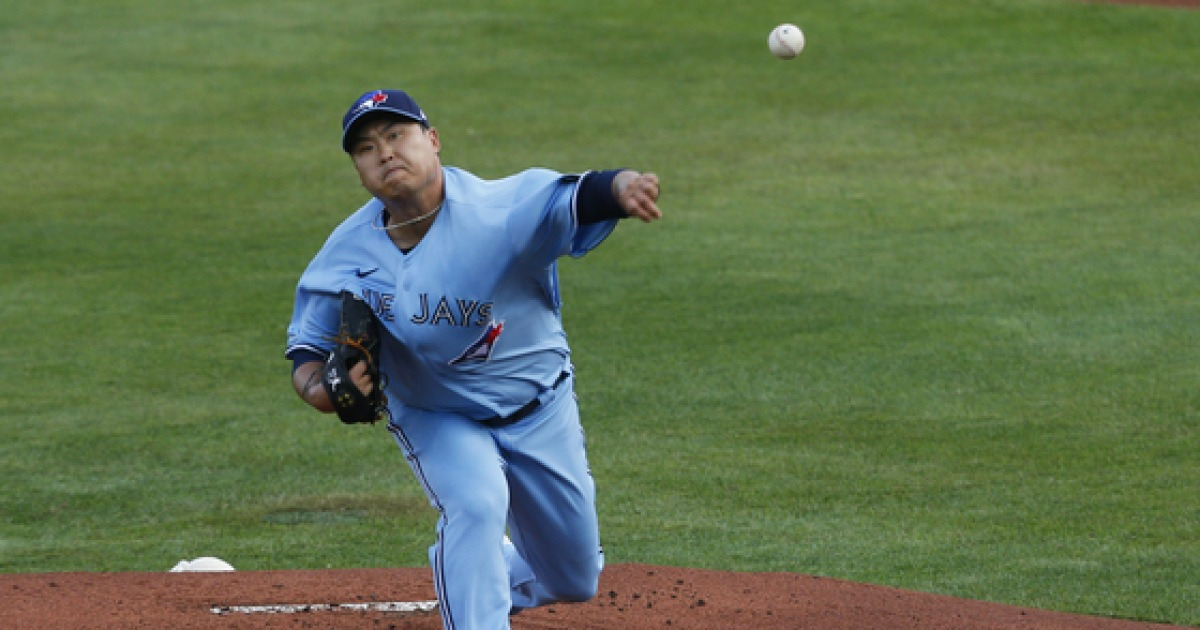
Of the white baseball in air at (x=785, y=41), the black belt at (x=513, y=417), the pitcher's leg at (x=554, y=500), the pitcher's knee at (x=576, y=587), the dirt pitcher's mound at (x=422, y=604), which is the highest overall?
the white baseball in air at (x=785, y=41)

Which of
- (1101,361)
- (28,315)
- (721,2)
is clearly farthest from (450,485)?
(721,2)

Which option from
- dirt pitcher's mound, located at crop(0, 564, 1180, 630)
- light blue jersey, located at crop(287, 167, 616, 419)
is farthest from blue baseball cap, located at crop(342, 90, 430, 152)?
dirt pitcher's mound, located at crop(0, 564, 1180, 630)

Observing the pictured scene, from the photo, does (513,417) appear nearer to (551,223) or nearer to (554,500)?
(554,500)

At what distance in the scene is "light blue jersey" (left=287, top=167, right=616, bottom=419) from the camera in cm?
478

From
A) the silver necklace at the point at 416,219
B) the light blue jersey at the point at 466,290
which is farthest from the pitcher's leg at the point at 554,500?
the silver necklace at the point at 416,219

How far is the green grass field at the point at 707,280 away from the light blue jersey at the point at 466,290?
2412 millimetres

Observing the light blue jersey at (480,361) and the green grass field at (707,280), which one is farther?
the green grass field at (707,280)

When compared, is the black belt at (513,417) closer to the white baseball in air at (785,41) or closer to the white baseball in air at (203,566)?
the white baseball in air at (203,566)

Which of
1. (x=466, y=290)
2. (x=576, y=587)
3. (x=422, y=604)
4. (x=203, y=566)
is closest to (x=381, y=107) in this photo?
(x=466, y=290)

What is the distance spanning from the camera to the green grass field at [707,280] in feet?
25.3

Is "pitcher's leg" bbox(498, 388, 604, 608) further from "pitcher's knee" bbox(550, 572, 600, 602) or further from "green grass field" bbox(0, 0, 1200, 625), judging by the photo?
"green grass field" bbox(0, 0, 1200, 625)

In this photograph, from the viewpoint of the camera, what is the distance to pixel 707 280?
39.8ft

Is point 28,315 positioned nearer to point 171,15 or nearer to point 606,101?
point 606,101

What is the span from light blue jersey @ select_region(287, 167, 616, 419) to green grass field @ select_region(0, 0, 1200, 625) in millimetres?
2412
